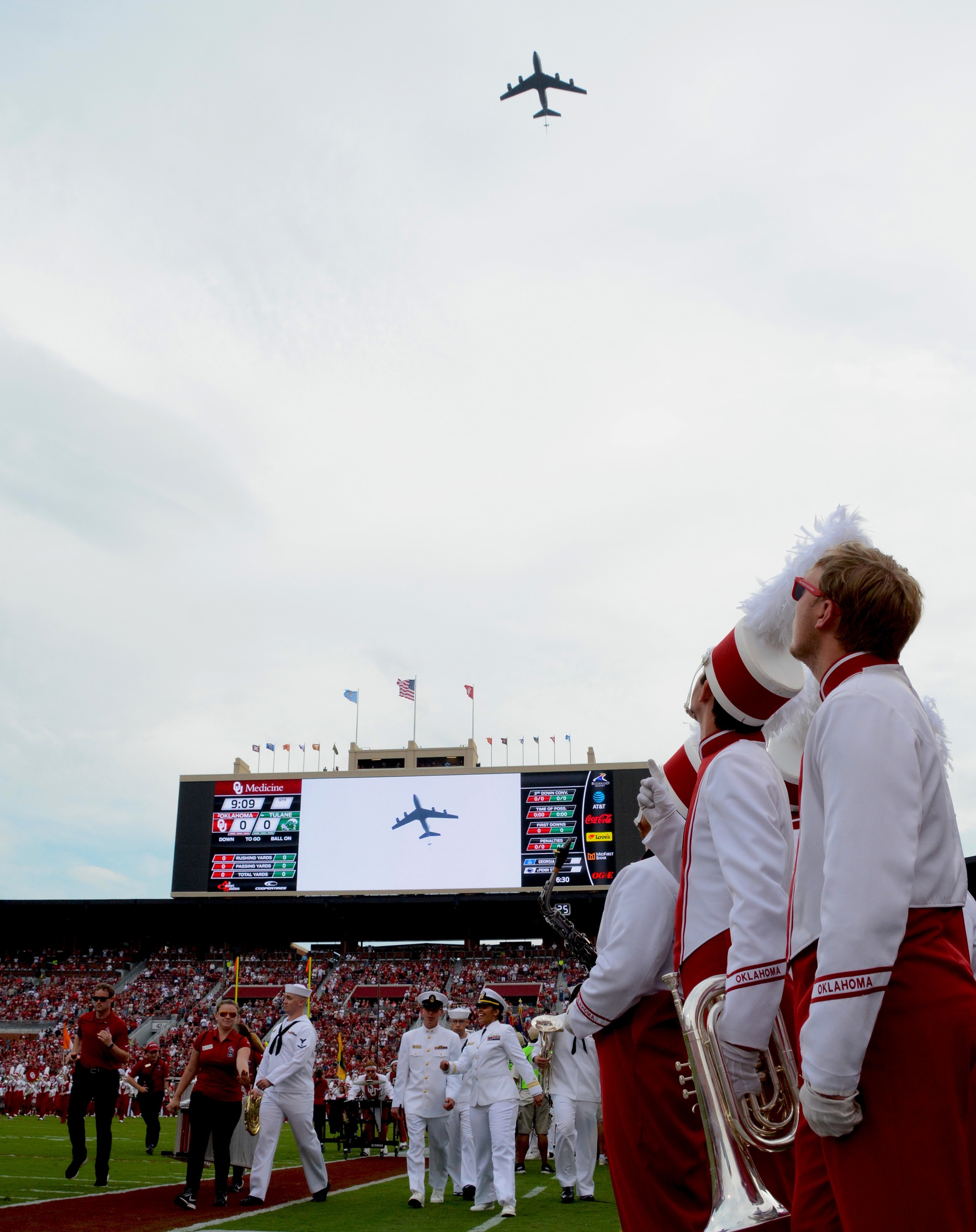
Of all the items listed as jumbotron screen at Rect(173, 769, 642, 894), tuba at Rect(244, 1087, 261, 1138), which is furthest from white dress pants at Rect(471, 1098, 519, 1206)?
jumbotron screen at Rect(173, 769, 642, 894)

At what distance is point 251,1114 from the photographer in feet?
36.1

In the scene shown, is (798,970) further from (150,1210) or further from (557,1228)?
(150,1210)

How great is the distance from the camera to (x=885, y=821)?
7.63ft

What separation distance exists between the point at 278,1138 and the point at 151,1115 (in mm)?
8174

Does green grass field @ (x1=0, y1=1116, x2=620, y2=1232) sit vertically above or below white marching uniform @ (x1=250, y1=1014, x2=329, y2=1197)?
below

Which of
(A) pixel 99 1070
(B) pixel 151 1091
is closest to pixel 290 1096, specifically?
(A) pixel 99 1070

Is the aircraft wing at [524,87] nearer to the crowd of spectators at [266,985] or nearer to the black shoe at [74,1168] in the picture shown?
the crowd of spectators at [266,985]

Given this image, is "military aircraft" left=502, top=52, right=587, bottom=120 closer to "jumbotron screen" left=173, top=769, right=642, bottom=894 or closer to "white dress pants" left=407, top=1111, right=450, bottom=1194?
"jumbotron screen" left=173, top=769, right=642, bottom=894

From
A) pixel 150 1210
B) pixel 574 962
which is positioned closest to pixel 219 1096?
pixel 150 1210

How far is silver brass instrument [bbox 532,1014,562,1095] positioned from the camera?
5.66 metres

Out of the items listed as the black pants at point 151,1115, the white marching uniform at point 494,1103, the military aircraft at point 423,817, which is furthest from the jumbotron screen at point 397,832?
the white marching uniform at point 494,1103

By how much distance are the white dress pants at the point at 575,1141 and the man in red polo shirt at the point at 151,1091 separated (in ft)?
25.6

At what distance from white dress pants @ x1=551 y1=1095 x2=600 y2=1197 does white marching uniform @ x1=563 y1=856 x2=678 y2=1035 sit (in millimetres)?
7377

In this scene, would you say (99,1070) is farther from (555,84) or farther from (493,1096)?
(555,84)
